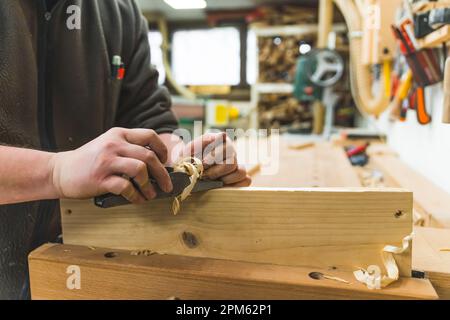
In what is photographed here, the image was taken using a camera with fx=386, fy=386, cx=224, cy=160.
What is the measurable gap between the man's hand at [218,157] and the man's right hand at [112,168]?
0.12 meters

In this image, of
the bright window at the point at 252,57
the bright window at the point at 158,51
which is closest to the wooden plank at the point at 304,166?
the bright window at the point at 252,57

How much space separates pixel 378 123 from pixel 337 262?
219 cm

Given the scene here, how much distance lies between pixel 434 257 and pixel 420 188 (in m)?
0.55

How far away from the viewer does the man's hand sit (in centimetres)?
62

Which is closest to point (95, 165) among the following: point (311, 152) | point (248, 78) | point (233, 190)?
point (233, 190)

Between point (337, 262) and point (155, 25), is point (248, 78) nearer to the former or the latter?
point (155, 25)

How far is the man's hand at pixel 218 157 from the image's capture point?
24.6 inches

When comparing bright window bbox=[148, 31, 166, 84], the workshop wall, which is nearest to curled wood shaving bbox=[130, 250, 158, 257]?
the workshop wall

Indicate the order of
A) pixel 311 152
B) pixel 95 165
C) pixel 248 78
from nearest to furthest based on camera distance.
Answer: pixel 95 165 < pixel 311 152 < pixel 248 78

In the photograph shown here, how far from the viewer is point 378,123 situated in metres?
2.52

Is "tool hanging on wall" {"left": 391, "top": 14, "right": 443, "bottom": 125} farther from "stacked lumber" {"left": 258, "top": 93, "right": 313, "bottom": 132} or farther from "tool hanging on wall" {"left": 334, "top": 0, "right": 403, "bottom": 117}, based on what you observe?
"stacked lumber" {"left": 258, "top": 93, "right": 313, "bottom": 132}

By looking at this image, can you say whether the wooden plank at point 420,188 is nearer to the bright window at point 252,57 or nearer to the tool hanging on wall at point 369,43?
the tool hanging on wall at point 369,43

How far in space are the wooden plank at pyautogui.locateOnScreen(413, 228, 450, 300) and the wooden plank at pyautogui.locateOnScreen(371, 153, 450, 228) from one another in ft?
0.43

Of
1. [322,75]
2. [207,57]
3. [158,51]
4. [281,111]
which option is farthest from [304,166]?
[158,51]
